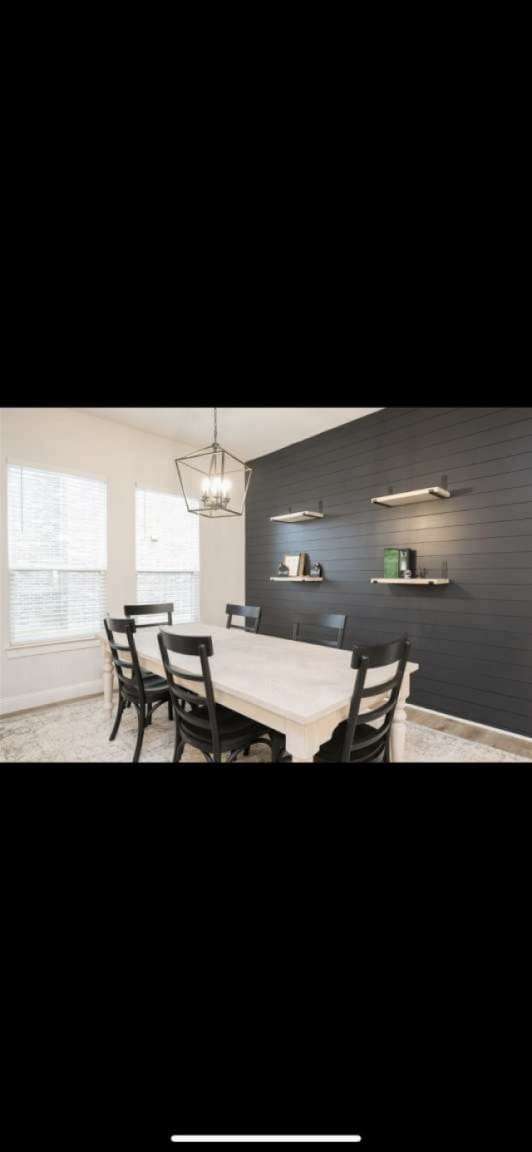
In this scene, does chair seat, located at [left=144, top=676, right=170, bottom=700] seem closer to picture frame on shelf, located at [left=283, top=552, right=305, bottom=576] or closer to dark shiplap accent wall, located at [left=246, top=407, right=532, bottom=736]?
dark shiplap accent wall, located at [left=246, top=407, right=532, bottom=736]

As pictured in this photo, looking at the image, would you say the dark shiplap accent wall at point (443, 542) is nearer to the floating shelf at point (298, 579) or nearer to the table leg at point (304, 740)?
the floating shelf at point (298, 579)

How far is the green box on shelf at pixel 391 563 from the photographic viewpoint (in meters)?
3.22

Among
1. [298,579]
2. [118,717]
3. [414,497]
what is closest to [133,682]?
[118,717]

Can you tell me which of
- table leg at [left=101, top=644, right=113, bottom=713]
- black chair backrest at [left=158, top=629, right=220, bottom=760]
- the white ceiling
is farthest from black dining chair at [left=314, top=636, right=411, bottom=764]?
the white ceiling

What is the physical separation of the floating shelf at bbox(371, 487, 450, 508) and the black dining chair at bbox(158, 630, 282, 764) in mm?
2068

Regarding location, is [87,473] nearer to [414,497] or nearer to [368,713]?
[414,497]

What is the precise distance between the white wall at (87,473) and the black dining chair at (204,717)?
206 centimetres

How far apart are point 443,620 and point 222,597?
276 cm

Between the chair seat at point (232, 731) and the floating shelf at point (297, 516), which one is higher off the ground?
the floating shelf at point (297, 516)

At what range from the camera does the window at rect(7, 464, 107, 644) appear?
3.24 metres

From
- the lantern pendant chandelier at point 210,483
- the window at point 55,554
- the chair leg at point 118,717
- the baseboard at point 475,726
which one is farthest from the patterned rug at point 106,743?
the lantern pendant chandelier at point 210,483

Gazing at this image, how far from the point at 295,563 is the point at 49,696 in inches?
106

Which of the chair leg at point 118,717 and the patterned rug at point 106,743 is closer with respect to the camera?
the patterned rug at point 106,743
